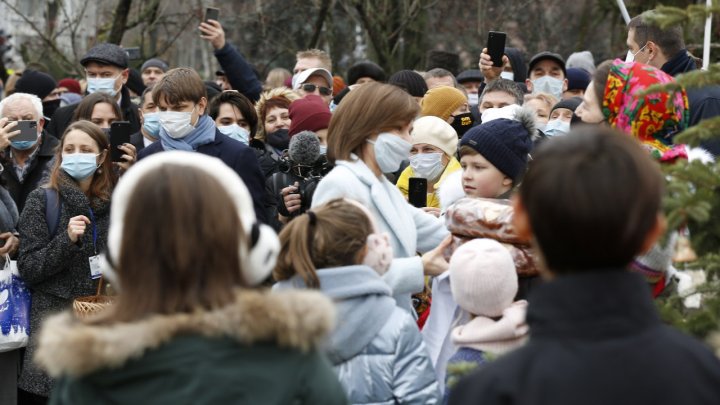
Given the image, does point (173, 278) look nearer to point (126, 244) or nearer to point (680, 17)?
point (126, 244)

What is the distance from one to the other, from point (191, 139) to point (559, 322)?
545 centimetres

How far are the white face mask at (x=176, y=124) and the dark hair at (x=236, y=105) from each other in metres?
1.26

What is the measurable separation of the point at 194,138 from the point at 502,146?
2.63m

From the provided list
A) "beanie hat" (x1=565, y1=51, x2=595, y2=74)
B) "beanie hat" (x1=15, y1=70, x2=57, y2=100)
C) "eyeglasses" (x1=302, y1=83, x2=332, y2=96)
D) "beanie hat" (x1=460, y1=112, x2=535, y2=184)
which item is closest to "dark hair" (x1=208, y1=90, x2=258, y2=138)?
"eyeglasses" (x1=302, y1=83, x2=332, y2=96)

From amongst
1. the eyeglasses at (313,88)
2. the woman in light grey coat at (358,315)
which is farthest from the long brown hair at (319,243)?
the eyeglasses at (313,88)

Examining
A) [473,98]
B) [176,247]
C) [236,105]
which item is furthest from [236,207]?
[473,98]

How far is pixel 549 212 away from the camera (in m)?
2.67

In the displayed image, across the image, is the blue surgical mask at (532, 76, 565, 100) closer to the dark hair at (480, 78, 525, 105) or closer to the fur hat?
the dark hair at (480, 78, 525, 105)

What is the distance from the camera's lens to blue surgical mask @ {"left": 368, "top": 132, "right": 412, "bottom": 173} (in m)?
5.78

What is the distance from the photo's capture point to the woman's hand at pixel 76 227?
727 centimetres

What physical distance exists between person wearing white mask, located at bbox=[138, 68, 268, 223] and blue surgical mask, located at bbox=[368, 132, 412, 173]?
6.44 feet

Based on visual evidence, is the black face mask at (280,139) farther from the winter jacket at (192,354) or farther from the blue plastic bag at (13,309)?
the winter jacket at (192,354)

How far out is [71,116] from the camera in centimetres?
1029

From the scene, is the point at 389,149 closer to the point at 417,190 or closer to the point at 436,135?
the point at 417,190
